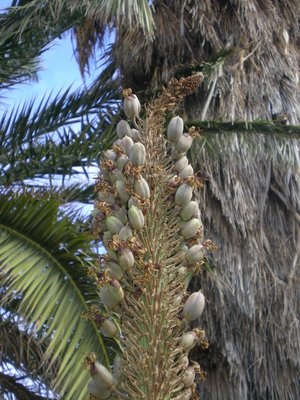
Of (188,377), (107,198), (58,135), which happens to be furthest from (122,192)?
(58,135)

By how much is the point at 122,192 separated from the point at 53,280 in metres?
1.53

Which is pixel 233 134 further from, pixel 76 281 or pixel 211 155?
pixel 76 281

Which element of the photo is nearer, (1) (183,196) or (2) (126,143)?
(1) (183,196)

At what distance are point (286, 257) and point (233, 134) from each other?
1.17 meters

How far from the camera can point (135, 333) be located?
2.85 metres

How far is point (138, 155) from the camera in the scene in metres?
3.21

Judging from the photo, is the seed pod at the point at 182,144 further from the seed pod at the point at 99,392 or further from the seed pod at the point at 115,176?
the seed pod at the point at 99,392

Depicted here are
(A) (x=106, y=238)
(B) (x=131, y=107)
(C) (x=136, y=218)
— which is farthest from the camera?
(B) (x=131, y=107)

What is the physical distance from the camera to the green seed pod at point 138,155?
321cm

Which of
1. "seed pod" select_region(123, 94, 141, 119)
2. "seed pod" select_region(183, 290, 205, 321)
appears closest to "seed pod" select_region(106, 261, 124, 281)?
"seed pod" select_region(183, 290, 205, 321)

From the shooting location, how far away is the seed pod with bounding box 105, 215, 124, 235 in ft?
10.1

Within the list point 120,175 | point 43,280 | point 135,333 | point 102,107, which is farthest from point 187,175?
point 102,107

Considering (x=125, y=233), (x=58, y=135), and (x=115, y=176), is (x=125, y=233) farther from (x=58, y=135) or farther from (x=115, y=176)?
(x=58, y=135)

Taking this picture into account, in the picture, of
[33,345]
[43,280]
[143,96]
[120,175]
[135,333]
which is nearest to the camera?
[135,333]
